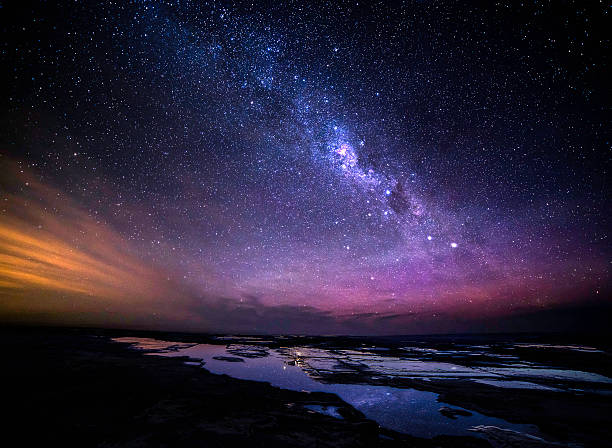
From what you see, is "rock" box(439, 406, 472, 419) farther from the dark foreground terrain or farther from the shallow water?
the dark foreground terrain

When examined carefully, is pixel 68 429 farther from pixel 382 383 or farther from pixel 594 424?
pixel 594 424

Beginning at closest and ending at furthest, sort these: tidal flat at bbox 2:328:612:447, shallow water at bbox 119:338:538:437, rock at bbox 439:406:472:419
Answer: tidal flat at bbox 2:328:612:447, shallow water at bbox 119:338:538:437, rock at bbox 439:406:472:419

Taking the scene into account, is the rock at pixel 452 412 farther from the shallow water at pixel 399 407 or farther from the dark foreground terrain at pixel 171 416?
the dark foreground terrain at pixel 171 416

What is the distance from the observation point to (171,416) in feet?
19.6

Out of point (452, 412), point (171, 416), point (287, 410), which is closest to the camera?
point (171, 416)

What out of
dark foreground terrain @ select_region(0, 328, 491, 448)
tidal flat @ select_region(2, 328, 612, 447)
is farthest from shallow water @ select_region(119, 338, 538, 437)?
dark foreground terrain @ select_region(0, 328, 491, 448)

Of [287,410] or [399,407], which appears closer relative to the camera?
[287,410]

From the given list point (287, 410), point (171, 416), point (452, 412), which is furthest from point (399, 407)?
point (171, 416)

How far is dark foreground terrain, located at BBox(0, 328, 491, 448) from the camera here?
4832mm

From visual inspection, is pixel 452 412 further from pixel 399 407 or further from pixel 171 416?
pixel 171 416

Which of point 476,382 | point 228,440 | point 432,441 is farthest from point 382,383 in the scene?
point 228,440

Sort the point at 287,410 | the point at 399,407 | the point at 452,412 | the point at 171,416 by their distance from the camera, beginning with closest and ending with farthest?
1. the point at 171,416
2. the point at 287,410
3. the point at 452,412
4. the point at 399,407

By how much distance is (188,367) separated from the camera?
1288 centimetres

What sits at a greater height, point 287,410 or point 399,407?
point 287,410
